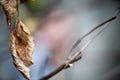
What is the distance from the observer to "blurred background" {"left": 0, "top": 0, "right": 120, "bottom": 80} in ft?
2.59

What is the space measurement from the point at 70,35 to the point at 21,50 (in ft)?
0.75

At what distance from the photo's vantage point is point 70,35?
2.66 feet

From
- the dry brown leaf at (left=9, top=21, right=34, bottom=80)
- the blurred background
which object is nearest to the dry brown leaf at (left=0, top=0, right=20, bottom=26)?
the dry brown leaf at (left=9, top=21, right=34, bottom=80)

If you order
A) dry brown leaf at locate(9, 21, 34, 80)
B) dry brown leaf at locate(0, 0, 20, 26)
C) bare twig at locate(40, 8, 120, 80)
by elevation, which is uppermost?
dry brown leaf at locate(0, 0, 20, 26)

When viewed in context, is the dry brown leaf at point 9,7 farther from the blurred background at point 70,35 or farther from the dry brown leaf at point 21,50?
the blurred background at point 70,35

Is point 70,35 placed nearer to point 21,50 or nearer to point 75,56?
point 75,56

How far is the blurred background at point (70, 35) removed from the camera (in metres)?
Answer: 0.79

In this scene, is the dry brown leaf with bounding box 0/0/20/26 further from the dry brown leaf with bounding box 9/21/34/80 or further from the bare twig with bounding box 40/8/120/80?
the bare twig with bounding box 40/8/120/80

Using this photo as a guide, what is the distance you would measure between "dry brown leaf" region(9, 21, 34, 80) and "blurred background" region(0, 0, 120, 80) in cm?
14

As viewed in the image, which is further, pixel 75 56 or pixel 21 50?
pixel 75 56

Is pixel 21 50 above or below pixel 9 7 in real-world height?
below

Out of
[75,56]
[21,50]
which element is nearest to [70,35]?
[75,56]

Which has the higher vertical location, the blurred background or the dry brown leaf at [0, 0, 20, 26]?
the dry brown leaf at [0, 0, 20, 26]

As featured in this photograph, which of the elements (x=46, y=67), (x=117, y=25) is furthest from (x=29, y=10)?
(x=117, y=25)
